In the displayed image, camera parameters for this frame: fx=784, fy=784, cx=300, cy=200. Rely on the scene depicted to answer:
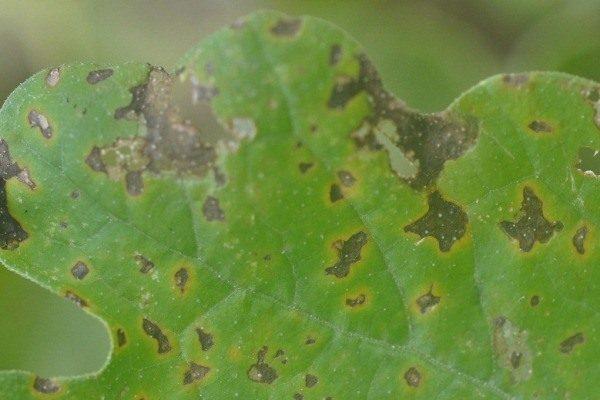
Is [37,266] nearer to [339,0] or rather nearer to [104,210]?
[104,210]

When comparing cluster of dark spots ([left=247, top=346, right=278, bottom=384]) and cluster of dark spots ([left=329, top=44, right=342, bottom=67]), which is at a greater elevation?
cluster of dark spots ([left=329, top=44, right=342, bottom=67])

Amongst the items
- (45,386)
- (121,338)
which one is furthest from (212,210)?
(45,386)

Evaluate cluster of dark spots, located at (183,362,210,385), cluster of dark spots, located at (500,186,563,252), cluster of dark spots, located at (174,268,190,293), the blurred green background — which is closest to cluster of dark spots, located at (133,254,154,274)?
cluster of dark spots, located at (174,268,190,293)

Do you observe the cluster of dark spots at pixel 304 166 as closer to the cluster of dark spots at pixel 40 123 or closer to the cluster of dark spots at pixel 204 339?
the cluster of dark spots at pixel 204 339

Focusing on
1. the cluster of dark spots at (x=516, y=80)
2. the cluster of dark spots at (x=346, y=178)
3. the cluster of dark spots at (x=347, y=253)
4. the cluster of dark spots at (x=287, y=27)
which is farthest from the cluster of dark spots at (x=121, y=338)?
the cluster of dark spots at (x=516, y=80)

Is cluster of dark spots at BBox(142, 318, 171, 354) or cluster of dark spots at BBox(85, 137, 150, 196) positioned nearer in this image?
cluster of dark spots at BBox(85, 137, 150, 196)

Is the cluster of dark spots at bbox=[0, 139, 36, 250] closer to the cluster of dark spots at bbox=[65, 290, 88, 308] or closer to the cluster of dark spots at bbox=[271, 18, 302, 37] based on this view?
the cluster of dark spots at bbox=[65, 290, 88, 308]

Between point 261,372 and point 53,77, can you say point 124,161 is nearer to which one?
point 53,77
